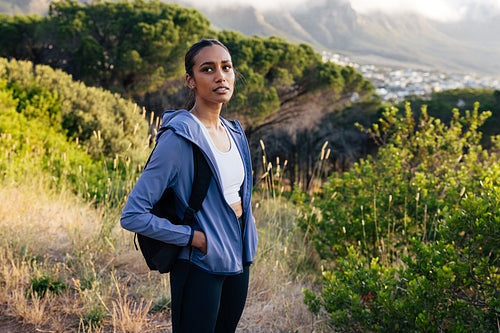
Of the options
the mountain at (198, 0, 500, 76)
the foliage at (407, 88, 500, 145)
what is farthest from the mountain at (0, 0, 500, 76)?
the foliage at (407, 88, 500, 145)

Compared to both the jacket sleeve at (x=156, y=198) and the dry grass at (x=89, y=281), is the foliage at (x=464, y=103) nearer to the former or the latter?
the dry grass at (x=89, y=281)

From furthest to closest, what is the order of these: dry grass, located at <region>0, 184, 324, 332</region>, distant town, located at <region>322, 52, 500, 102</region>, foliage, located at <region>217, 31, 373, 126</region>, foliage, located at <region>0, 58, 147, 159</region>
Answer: distant town, located at <region>322, 52, 500, 102</region> < foliage, located at <region>217, 31, 373, 126</region> < foliage, located at <region>0, 58, 147, 159</region> < dry grass, located at <region>0, 184, 324, 332</region>

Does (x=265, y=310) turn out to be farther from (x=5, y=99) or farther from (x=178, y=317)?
(x=5, y=99)

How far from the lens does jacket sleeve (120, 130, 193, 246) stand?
1.36 metres

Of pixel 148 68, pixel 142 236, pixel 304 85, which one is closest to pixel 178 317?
pixel 142 236

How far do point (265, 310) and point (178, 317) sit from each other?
1723 mm

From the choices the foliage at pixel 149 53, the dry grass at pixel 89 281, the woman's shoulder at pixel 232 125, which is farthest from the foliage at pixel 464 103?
the woman's shoulder at pixel 232 125

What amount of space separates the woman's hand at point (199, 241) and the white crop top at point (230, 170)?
0.18 m

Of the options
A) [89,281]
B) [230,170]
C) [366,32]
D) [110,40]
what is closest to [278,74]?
[110,40]

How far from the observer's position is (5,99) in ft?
22.4

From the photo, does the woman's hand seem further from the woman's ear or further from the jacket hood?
the woman's ear

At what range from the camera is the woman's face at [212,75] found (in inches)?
60.6

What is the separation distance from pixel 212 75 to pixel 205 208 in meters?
0.52

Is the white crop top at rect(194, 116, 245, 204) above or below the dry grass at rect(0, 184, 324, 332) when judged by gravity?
above
